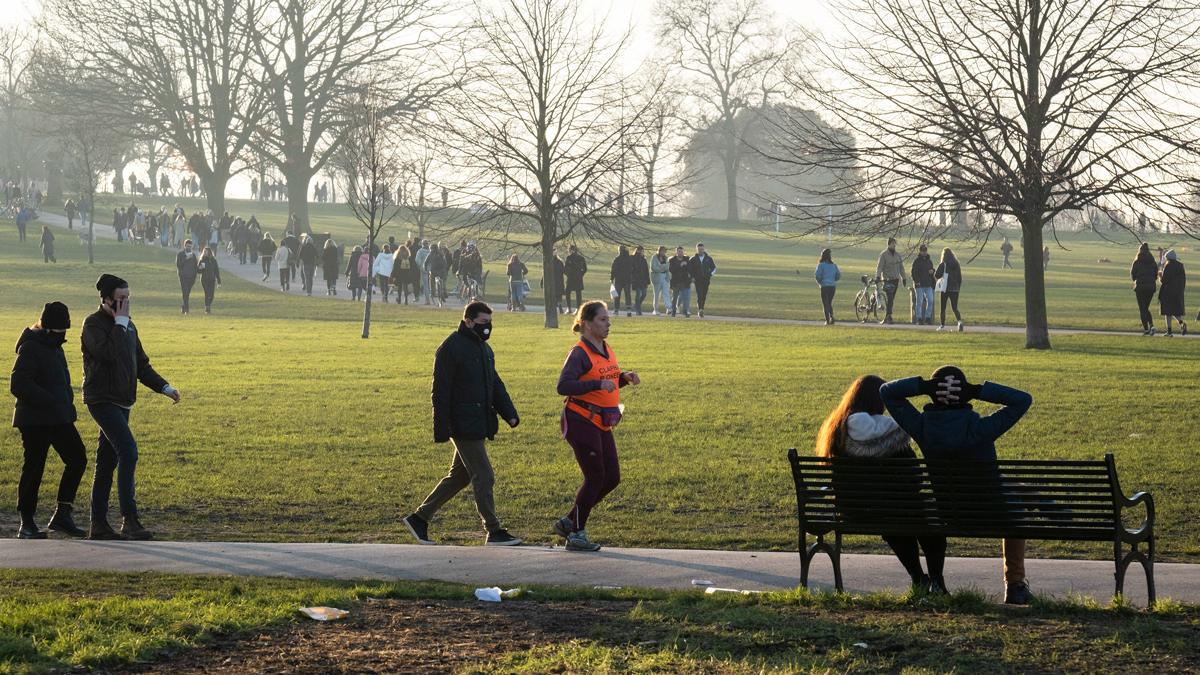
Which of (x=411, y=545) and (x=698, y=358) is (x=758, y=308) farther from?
(x=411, y=545)

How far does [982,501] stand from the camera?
7664 mm

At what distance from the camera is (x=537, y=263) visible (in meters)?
62.4

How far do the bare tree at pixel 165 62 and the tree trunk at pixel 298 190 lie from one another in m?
2.55

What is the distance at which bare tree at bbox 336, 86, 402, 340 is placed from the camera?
1232 inches

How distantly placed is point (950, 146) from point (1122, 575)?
17.3 meters

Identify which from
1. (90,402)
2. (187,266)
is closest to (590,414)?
(90,402)

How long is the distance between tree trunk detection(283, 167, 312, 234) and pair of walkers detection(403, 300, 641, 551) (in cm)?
5129

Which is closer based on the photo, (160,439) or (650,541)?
(650,541)

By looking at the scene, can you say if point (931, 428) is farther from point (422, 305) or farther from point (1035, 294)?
point (422, 305)

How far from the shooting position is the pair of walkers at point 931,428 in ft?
25.2

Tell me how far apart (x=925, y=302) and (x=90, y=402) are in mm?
24684

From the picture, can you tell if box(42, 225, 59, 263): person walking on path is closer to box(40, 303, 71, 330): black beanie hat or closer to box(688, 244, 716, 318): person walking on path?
box(688, 244, 716, 318): person walking on path

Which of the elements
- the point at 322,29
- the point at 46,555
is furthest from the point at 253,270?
the point at 46,555

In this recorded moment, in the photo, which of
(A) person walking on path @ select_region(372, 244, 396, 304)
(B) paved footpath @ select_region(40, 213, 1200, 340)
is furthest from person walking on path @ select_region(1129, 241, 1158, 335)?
(A) person walking on path @ select_region(372, 244, 396, 304)
